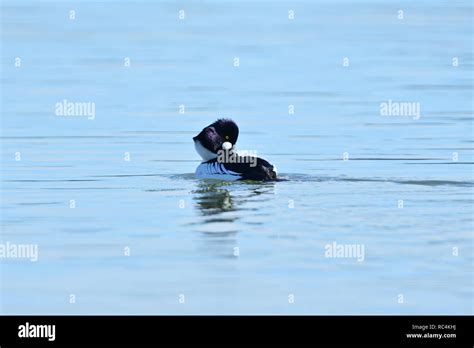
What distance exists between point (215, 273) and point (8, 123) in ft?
44.6

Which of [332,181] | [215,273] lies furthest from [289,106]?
[215,273]

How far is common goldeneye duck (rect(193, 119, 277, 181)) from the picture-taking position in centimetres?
1866

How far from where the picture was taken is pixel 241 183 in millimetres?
18750

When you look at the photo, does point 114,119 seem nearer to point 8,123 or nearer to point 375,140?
point 8,123

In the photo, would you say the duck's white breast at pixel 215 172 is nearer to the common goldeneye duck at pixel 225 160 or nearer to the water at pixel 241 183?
the common goldeneye duck at pixel 225 160

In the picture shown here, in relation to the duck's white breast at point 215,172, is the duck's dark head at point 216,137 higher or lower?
higher

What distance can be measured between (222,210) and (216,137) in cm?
380

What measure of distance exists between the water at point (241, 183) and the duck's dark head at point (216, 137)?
525 millimetres

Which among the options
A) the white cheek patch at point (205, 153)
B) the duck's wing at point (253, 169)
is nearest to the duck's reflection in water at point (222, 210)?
Result: the duck's wing at point (253, 169)

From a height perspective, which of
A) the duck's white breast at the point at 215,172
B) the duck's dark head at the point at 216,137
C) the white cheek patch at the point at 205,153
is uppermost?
the duck's dark head at the point at 216,137

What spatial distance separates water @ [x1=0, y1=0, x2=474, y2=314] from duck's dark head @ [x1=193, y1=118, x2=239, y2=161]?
0.53m

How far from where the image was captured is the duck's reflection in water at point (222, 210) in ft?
47.0

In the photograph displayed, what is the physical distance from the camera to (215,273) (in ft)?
43.0

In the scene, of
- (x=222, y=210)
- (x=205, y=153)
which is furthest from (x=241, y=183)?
(x=222, y=210)
